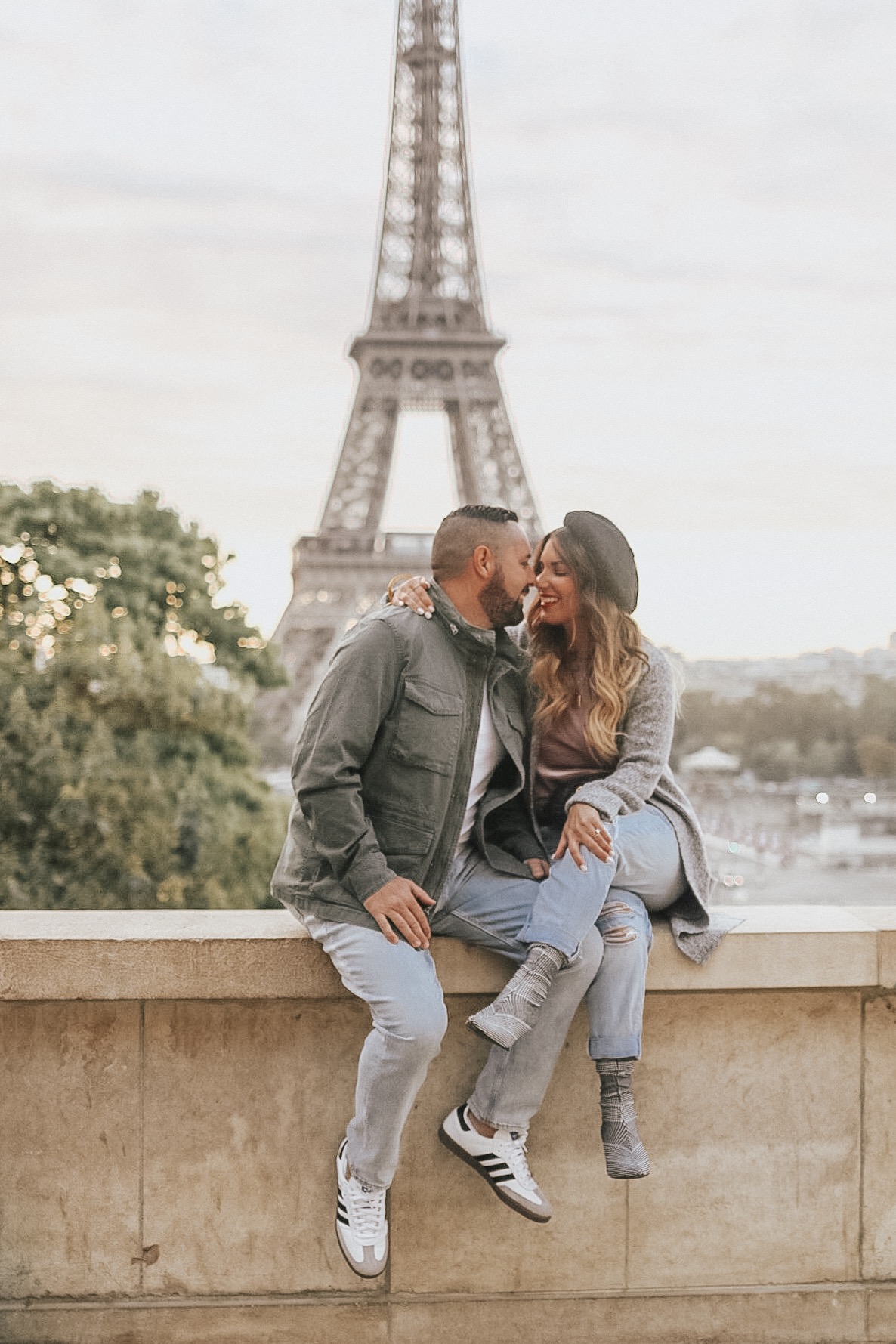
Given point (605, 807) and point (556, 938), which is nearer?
point (556, 938)

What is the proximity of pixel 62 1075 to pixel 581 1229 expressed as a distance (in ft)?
4.22

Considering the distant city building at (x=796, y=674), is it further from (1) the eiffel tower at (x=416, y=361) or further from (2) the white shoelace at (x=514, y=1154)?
(2) the white shoelace at (x=514, y=1154)

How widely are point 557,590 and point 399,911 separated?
0.89m

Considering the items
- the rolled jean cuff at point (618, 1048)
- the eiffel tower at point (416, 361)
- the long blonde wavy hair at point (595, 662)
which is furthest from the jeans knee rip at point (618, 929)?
the eiffel tower at point (416, 361)

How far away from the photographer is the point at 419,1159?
3.30 meters

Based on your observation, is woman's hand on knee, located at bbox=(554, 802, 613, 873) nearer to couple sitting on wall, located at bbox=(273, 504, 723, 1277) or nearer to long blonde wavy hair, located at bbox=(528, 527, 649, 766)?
couple sitting on wall, located at bbox=(273, 504, 723, 1277)

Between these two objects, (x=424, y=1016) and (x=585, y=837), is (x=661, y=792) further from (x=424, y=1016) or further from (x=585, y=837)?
(x=424, y=1016)

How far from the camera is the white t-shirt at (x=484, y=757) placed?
3.23 metres

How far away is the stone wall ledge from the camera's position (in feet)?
10.4

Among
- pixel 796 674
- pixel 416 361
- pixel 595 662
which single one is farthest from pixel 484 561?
pixel 796 674

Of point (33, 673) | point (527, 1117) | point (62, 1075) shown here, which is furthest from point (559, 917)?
point (33, 673)

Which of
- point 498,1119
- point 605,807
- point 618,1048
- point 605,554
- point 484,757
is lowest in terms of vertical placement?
point 498,1119

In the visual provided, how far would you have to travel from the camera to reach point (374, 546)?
33.6 m

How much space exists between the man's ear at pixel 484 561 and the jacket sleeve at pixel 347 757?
29 cm
